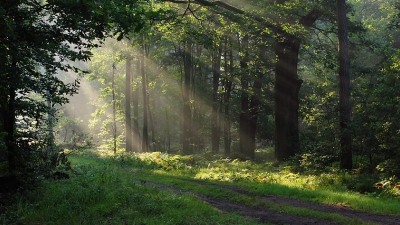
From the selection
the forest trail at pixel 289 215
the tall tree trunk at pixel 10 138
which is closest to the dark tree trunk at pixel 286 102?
the forest trail at pixel 289 215

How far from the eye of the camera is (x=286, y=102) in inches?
699

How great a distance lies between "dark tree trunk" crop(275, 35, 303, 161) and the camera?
17.4 m

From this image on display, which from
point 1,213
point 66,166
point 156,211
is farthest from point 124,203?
point 66,166

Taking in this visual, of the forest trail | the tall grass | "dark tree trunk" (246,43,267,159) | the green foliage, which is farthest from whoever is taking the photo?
"dark tree trunk" (246,43,267,159)

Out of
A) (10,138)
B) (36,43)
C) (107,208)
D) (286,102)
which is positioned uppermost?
(286,102)

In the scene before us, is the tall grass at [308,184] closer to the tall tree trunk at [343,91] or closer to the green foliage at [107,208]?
the tall tree trunk at [343,91]

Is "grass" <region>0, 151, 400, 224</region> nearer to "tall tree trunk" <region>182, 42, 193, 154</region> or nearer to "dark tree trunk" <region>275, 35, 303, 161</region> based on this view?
"dark tree trunk" <region>275, 35, 303, 161</region>

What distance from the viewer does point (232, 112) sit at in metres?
29.4

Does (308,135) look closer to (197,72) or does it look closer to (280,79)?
(280,79)

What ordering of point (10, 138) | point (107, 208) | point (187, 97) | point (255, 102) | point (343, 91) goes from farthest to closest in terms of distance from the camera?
point (187, 97) → point (255, 102) → point (343, 91) → point (10, 138) → point (107, 208)

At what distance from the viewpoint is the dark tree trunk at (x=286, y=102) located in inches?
687

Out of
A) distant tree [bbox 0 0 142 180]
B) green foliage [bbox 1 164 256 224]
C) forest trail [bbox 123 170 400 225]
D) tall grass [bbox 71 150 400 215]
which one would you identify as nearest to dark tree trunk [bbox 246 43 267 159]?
tall grass [bbox 71 150 400 215]

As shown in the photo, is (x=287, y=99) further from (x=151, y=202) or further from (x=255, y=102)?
(x=151, y=202)

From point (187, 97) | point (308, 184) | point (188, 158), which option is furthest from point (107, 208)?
point (187, 97)
